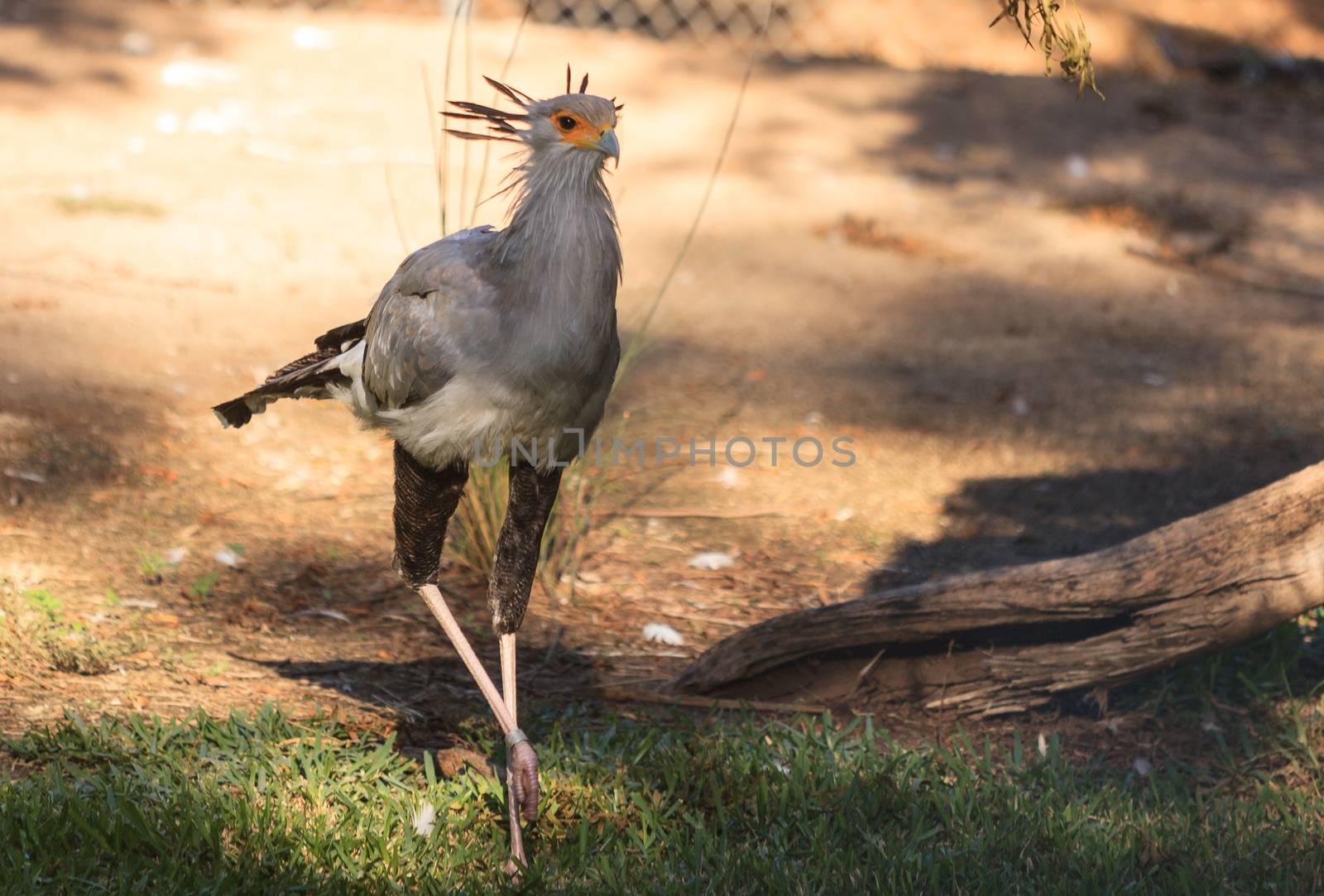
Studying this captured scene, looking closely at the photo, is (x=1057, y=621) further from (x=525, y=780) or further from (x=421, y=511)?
(x=421, y=511)

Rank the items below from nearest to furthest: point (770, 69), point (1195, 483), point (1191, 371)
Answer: point (1195, 483) → point (1191, 371) → point (770, 69)

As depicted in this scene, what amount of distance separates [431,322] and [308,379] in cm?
68

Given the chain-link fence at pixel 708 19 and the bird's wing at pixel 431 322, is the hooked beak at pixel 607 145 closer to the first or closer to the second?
the bird's wing at pixel 431 322

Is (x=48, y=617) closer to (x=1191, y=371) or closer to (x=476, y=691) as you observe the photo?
(x=476, y=691)

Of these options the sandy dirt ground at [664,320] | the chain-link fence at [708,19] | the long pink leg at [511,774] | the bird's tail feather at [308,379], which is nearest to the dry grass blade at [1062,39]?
the bird's tail feather at [308,379]

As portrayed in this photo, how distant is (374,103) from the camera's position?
9000mm

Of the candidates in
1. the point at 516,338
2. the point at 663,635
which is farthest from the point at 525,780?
the point at 663,635

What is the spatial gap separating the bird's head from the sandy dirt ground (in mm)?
1689

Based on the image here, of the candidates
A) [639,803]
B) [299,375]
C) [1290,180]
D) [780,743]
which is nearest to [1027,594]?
[780,743]

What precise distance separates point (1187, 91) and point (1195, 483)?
5.73m

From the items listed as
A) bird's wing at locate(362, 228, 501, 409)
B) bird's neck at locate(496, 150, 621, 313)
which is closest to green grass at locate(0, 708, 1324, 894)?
bird's wing at locate(362, 228, 501, 409)

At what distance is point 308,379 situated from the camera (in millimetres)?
3584

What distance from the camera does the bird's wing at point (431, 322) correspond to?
2.99 metres

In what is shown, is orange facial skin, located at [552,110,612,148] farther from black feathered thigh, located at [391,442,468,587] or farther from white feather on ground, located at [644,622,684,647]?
white feather on ground, located at [644,622,684,647]
